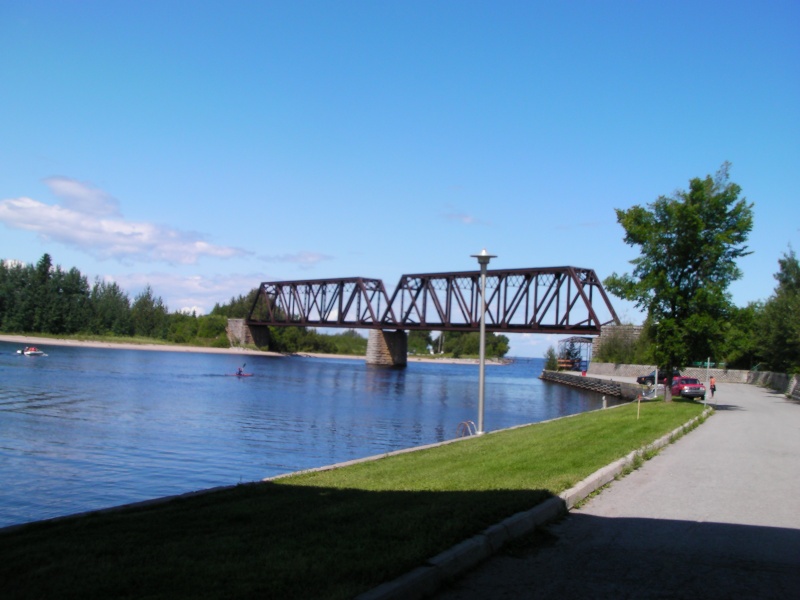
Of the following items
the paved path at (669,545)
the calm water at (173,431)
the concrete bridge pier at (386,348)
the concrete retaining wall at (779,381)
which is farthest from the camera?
the concrete bridge pier at (386,348)

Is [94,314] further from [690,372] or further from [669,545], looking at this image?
[669,545]

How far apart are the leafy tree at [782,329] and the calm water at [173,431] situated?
15685 mm

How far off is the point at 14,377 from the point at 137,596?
4954cm

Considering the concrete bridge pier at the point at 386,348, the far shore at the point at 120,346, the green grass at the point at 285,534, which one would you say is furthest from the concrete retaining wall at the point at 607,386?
the far shore at the point at 120,346

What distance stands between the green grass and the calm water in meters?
4.87

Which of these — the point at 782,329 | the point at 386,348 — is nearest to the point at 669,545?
the point at 782,329

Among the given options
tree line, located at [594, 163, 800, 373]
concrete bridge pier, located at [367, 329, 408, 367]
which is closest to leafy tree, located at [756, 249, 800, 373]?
tree line, located at [594, 163, 800, 373]

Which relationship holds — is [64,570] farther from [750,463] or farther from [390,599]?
[750,463]

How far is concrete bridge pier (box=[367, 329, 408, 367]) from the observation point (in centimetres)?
13388

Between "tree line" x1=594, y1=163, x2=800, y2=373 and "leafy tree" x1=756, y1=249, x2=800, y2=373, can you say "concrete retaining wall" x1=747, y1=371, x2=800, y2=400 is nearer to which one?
"leafy tree" x1=756, y1=249, x2=800, y2=373

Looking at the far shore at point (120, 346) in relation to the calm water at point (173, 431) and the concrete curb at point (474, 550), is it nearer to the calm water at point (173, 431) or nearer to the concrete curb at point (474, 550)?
the calm water at point (173, 431)

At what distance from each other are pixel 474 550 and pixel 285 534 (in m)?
2.14

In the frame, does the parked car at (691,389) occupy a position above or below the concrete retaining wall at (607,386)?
above

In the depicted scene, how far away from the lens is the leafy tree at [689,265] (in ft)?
119
